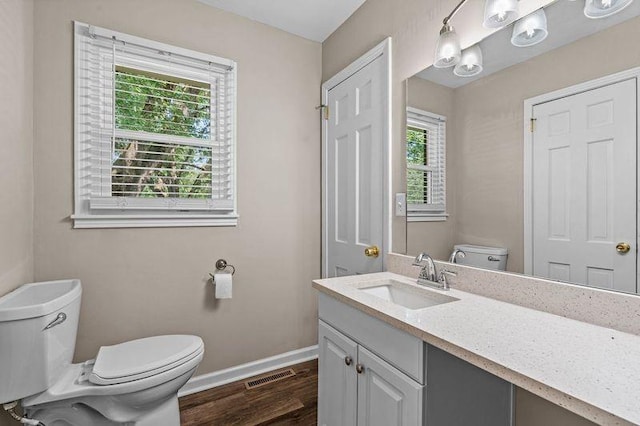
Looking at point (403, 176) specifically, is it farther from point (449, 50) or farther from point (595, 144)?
point (595, 144)

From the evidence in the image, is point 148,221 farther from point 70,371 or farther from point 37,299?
point 70,371

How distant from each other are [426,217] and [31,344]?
1.81 meters

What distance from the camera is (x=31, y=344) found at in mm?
1191

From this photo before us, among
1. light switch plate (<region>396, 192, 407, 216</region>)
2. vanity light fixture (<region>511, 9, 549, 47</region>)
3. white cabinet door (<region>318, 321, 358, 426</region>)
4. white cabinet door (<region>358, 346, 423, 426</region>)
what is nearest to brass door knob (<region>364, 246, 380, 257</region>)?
light switch plate (<region>396, 192, 407, 216</region>)

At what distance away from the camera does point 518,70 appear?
1.20 metres

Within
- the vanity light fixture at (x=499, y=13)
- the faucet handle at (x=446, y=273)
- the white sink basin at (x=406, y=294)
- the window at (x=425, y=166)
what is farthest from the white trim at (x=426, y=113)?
the white sink basin at (x=406, y=294)

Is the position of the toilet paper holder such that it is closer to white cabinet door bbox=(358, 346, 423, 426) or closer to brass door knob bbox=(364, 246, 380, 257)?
brass door knob bbox=(364, 246, 380, 257)

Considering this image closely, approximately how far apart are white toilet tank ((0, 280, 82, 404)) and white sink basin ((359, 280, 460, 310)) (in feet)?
4.29

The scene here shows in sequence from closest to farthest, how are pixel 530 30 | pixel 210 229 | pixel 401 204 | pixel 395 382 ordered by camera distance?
1. pixel 395 382
2. pixel 530 30
3. pixel 401 204
4. pixel 210 229

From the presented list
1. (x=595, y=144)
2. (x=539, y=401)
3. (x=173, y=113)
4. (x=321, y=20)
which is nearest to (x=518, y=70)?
(x=595, y=144)

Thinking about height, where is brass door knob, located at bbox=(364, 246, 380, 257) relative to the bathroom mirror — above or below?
below

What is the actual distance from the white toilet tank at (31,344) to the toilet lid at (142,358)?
16 cm

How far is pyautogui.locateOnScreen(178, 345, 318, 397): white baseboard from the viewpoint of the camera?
197 centimetres

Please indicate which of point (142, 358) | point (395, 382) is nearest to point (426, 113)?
point (395, 382)
